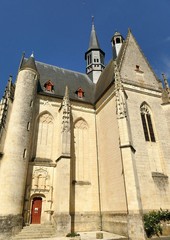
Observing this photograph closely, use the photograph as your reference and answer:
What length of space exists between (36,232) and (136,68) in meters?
14.8

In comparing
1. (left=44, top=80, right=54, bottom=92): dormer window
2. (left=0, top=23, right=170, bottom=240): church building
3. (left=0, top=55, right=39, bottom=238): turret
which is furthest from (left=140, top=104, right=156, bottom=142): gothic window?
(left=0, top=55, right=39, bottom=238): turret

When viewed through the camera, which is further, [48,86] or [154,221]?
[48,86]

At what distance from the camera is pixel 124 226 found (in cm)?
1047

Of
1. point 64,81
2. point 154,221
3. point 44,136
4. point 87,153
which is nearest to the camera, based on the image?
point 154,221

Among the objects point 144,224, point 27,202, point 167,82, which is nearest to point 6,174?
point 27,202

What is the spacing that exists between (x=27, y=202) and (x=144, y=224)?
736cm

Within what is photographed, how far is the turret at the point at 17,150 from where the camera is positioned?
10.8 metres

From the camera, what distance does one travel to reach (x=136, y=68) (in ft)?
53.8

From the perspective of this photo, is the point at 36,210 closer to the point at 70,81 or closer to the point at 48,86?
the point at 48,86

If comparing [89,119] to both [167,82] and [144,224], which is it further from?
[144,224]

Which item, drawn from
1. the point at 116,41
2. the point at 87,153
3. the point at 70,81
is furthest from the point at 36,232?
the point at 116,41

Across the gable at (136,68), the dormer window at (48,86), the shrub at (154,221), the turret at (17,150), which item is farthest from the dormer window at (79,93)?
the shrub at (154,221)

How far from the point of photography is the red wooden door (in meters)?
11.9

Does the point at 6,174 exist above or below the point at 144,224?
above
